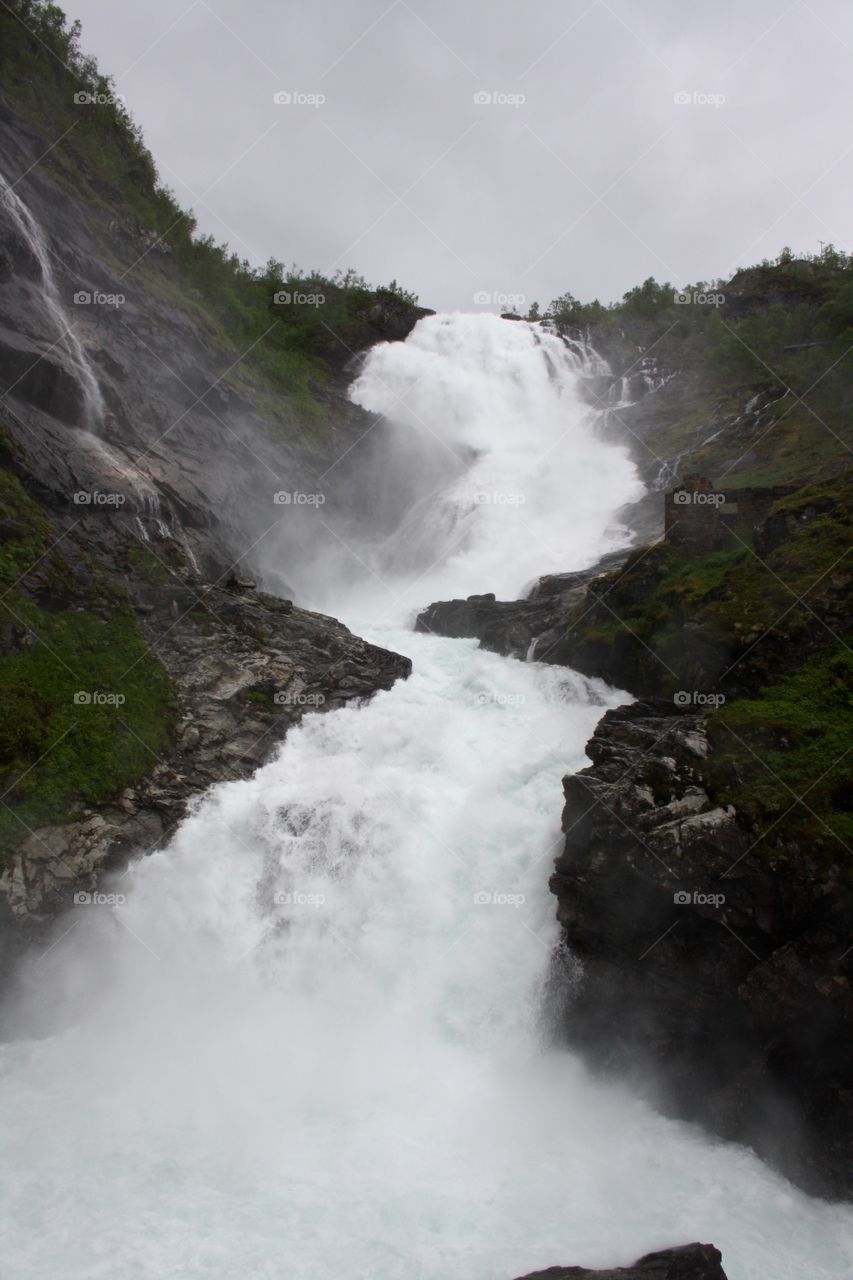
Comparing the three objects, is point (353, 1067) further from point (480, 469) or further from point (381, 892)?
point (480, 469)

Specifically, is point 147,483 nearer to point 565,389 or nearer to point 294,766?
point 294,766

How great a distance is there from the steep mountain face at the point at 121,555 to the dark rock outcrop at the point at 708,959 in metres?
8.46

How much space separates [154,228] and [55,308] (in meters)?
13.8

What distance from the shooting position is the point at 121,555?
20000 millimetres

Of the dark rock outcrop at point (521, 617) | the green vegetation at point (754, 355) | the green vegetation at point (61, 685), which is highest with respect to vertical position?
the green vegetation at point (754, 355)

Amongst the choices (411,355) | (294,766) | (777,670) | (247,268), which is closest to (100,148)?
(247,268)

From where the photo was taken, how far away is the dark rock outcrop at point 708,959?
1020 cm

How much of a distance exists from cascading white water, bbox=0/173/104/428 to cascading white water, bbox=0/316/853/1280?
42.5 feet

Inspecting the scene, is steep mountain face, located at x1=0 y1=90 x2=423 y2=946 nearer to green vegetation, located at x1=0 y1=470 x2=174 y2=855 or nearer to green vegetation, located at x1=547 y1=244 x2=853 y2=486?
green vegetation, located at x1=0 y1=470 x2=174 y2=855

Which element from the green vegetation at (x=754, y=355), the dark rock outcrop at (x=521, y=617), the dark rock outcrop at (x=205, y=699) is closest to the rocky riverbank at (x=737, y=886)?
the dark rock outcrop at (x=521, y=617)

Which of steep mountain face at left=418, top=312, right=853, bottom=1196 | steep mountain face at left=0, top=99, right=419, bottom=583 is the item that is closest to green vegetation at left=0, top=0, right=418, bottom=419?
steep mountain face at left=0, top=99, right=419, bottom=583

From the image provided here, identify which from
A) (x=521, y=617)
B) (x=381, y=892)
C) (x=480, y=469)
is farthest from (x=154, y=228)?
(x=381, y=892)

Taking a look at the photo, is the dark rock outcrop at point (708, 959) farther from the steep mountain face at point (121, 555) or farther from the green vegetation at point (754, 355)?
the green vegetation at point (754, 355)

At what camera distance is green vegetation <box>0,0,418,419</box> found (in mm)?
30188
